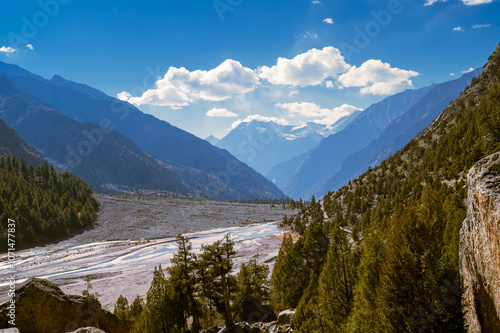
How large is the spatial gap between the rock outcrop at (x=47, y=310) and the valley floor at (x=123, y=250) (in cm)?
1844

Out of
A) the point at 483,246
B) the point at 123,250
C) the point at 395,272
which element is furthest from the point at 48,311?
the point at 123,250

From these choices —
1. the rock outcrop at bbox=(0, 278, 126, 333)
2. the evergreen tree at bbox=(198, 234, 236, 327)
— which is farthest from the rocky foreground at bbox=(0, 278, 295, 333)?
the evergreen tree at bbox=(198, 234, 236, 327)

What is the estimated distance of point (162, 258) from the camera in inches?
3041

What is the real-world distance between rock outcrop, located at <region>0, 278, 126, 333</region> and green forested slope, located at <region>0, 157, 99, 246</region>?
91.7 metres

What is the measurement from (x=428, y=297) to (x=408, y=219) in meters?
3.17

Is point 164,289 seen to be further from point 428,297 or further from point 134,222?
point 134,222

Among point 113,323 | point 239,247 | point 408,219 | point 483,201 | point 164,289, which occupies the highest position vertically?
point 483,201

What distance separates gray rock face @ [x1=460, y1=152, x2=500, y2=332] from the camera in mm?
6410

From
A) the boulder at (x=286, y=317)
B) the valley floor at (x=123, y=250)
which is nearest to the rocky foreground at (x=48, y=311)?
the boulder at (x=286, y=317)

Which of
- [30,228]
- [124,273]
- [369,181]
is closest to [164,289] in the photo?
[124,273]

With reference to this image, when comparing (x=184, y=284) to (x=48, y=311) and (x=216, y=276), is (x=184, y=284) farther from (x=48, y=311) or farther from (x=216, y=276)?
(x=48, y=311)

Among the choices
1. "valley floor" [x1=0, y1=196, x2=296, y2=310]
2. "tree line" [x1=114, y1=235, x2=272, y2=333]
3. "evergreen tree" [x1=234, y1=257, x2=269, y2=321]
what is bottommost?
"valley floor" [x1=0, y1=196, x2=296, y2=310]

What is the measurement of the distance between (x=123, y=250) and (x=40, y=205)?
5084 centimetres

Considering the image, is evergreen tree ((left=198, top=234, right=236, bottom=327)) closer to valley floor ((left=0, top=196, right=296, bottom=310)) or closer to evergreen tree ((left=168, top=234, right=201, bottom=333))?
evergreen tree ((left=168, top=234, right=201, bottom=333))
